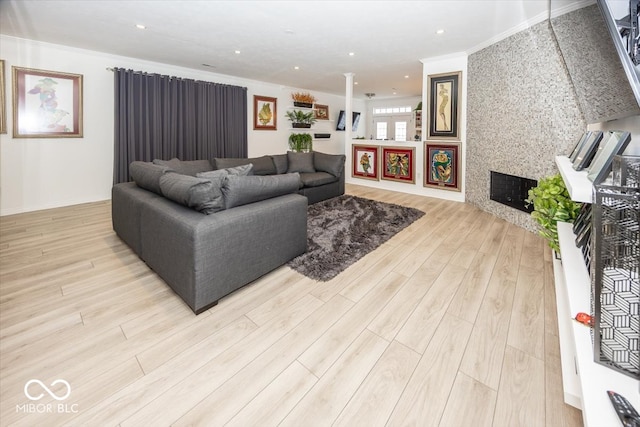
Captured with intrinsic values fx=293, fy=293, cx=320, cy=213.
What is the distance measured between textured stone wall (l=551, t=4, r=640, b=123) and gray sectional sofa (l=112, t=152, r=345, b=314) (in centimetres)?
208

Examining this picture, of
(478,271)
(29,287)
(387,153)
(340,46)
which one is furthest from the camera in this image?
(387,153)

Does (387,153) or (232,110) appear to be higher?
(232,110)

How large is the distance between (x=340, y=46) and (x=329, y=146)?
16.4 ft

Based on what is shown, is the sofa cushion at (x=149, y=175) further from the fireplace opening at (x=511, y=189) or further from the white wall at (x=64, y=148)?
the fireplace opening at (x=511, y=189)

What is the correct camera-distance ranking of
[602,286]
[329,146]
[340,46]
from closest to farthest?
[602,286] → [340,46] → [329,146]

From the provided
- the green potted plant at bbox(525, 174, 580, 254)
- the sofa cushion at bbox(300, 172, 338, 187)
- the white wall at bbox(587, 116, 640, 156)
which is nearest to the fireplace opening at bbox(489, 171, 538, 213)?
the green potted plant at bbox(525, 174, 580, 254)

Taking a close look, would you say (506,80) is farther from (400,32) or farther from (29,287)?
(29,287)

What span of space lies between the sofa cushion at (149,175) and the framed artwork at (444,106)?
14.2 ft

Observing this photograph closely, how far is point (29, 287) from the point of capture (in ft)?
7.16

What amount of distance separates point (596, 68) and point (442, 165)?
11.1 ft

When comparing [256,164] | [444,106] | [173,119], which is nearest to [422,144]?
[444,106]

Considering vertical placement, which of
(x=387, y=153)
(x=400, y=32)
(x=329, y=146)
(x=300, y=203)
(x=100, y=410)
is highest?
(x=400, y=32)

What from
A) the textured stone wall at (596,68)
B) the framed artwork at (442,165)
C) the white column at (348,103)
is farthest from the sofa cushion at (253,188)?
Result: the white column at (348,103)

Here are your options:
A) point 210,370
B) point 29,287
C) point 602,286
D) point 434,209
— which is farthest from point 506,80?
point 29,287
